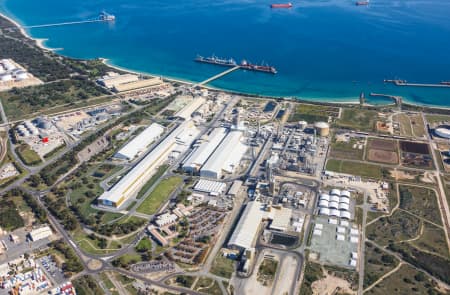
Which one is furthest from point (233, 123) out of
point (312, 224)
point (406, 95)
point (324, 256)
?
point (406, 95)

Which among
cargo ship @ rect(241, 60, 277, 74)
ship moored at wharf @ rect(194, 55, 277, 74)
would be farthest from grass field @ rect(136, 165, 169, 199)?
ship moored at wharf @ rect(194, 55, 277, 74)

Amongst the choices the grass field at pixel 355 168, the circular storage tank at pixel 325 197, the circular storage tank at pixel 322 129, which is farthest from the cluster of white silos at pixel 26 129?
the grass field at pixel 355 168

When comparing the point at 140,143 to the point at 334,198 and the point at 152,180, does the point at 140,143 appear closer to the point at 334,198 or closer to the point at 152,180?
the point at 152,180

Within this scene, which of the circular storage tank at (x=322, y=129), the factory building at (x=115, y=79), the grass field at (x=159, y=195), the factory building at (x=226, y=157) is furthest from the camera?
the factory building at (x=115, y=79)

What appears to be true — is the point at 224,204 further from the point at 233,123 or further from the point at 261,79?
the point at 261,79

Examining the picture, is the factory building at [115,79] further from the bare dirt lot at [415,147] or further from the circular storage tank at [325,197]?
the bare dirt lot at [415,147]
